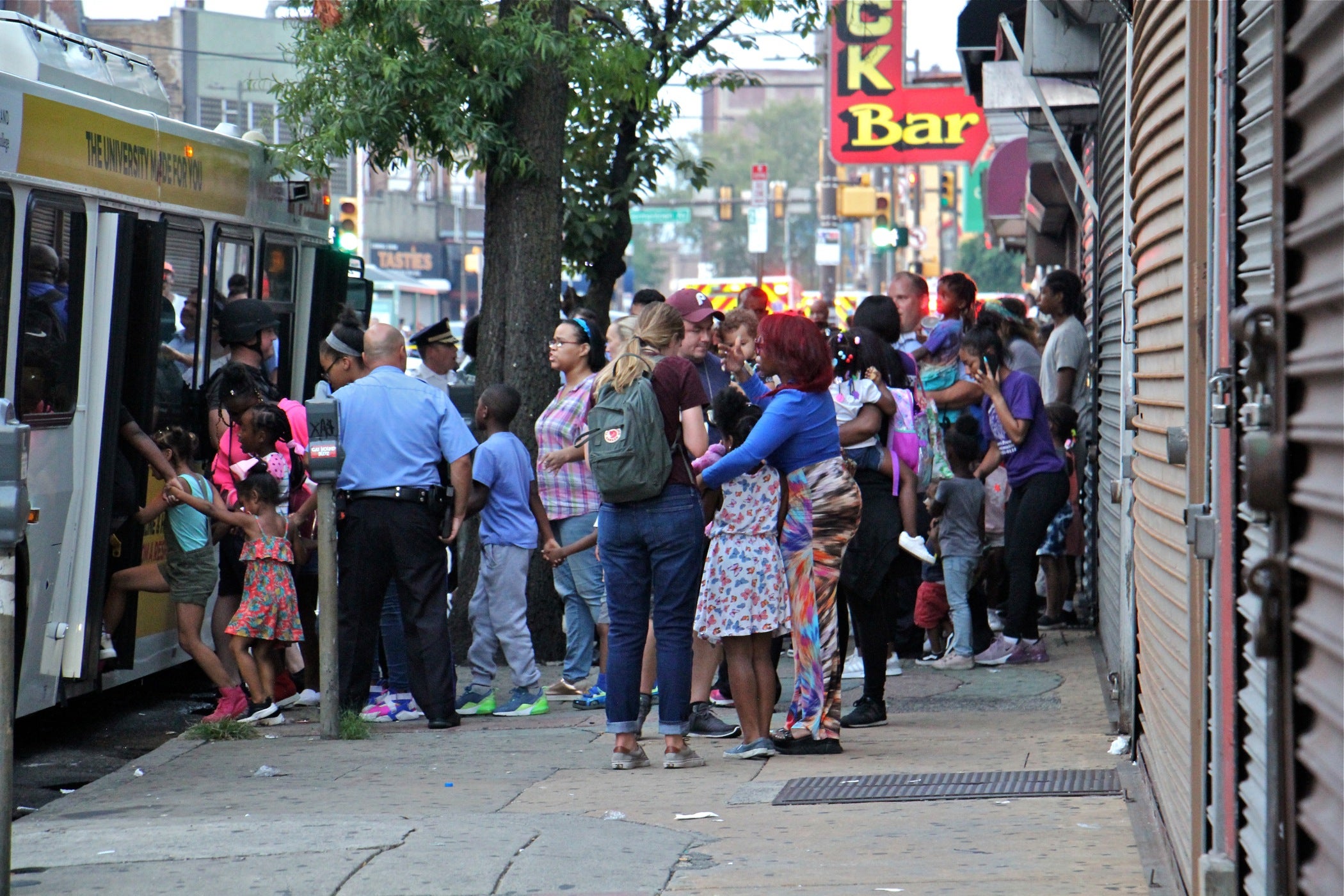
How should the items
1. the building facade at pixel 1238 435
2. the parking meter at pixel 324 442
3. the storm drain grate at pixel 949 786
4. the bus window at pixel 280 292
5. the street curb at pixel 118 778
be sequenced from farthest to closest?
the bus window at pixel 280 292, the parking meter at pixel 324 442, the street curb at pixel 118 778, the storm drain grate at pixel 949 786, the building facade at pixel 1238 435

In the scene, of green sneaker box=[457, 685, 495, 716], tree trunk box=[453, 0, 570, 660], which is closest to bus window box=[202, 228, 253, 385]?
tree trunk box=[453, 0, 570, 660]

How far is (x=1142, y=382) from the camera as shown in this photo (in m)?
5.57

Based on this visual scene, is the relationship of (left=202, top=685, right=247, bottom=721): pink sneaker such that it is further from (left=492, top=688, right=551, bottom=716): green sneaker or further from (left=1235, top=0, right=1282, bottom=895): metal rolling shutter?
(left=1235, top=0, right=1282, bottom=895): metal rolling shutter

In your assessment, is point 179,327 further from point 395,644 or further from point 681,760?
point 681,760

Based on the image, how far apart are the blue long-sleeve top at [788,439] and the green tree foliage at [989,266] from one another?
181ft

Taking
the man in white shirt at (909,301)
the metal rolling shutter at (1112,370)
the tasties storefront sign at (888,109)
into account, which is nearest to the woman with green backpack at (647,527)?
the metal rolling shutter at (1112,370)

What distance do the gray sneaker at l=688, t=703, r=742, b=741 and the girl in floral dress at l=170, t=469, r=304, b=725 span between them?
6.62ft

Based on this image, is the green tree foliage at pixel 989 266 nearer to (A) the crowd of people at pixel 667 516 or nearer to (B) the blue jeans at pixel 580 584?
(A) the crowd of people at pixel 667 516

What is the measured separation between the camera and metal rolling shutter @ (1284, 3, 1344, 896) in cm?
255

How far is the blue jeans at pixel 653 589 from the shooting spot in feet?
22.6

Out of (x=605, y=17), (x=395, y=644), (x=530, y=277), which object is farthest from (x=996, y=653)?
(x=605, y=17)

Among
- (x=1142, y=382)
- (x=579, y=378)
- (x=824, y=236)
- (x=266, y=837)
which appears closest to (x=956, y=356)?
(x=579, y=378)

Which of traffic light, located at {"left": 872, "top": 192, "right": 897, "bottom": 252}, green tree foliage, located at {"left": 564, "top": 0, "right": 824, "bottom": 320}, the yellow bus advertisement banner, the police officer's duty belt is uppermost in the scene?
traffic light, located at {"left": 872, "top": 192, "right": 897, "bottom": 252}

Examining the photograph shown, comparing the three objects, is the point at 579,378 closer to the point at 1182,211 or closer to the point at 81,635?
the point at 81,635
